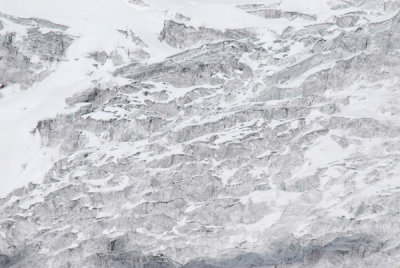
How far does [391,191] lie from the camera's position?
192 meters

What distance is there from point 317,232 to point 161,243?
26963 mm

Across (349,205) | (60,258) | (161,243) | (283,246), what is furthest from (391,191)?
(60,258)

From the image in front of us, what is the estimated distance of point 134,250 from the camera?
640 feet

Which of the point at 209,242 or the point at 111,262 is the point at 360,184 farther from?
the point at 111,262

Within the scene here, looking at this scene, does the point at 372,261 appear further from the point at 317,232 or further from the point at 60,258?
the point at 60,258

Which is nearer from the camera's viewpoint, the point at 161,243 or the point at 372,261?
the point at 372,261

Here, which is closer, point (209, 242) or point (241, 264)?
point (241, 264)

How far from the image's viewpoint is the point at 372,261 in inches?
6698

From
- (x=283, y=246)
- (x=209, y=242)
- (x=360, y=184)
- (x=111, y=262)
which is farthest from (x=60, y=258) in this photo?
(x=360, y=184)

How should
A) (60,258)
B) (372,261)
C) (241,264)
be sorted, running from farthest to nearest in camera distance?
(60,258), (241,264), (372,261)

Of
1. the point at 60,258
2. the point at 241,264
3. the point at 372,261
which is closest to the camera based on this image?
the point at 372,261

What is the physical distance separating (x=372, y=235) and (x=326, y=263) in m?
11.4

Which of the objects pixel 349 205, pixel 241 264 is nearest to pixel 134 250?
pixel 241 264

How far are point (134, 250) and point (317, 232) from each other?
1170 inches
